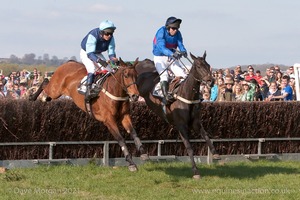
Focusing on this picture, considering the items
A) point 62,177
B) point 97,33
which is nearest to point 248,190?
point 62,177

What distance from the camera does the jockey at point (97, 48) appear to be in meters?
11.0

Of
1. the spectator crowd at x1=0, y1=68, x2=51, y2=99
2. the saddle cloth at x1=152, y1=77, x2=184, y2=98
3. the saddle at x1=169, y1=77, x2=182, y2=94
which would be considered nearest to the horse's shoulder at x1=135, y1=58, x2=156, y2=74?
the saddle cloth at x1=152, y1=77, x2=184, y2=98

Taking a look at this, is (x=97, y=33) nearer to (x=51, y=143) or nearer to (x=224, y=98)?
(x=51, y=143)

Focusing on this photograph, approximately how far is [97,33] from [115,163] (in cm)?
246

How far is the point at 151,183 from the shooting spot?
32.4 feet

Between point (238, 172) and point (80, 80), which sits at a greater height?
point (80, 80)

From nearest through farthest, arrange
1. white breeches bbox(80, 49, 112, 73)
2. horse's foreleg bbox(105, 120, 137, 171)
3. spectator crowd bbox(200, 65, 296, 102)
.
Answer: horse's foreleg bbox(105, 120, 137, 171), white breeches bbox(80, 49, 112, 73), spectator crowd bbox(200, 65, 296, 102)

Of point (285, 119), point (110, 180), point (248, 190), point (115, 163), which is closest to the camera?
point (248, 190)

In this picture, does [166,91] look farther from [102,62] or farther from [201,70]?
[102,62]

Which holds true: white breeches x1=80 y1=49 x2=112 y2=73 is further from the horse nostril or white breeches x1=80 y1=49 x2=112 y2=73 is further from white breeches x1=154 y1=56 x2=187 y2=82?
the horse nostril

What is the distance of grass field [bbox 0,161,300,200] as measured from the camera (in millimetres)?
9031

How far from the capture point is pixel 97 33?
37.0 ft

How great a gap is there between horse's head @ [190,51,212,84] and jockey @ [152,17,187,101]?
776mm

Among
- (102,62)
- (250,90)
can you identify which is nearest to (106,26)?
(102,62)
